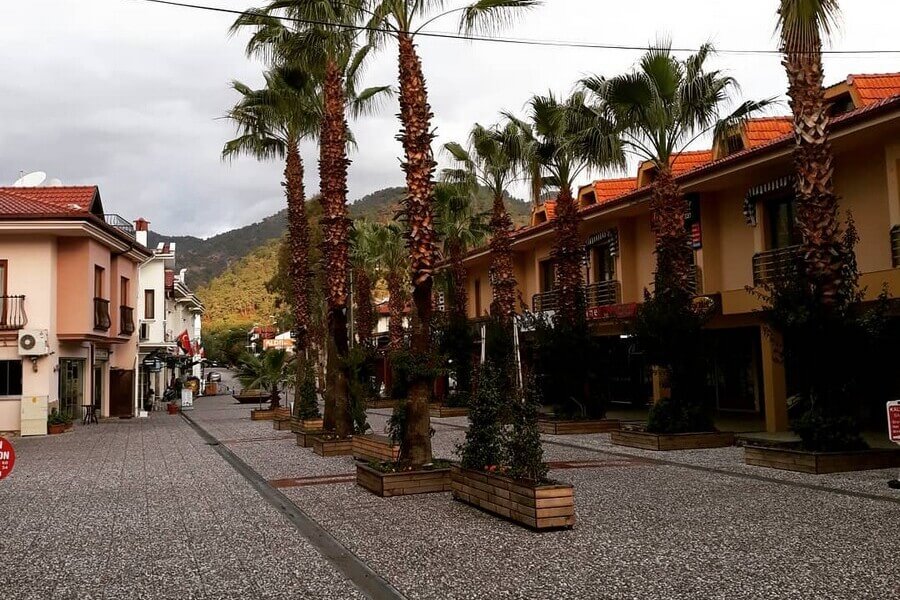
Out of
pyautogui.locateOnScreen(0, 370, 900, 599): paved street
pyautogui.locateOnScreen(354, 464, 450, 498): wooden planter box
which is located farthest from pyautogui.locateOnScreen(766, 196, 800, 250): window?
pyautogui.locateOnScreen(354, 464, 450, 498): wooden planter box

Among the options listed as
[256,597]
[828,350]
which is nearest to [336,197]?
[828,350]

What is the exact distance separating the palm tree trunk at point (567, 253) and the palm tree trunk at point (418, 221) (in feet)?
31.2

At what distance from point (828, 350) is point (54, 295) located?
73.0ft

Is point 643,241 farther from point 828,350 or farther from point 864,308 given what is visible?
point 828,350

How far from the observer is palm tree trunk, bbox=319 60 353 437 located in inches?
688

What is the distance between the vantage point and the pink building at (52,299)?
24.7 metres

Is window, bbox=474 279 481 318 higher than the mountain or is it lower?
lower

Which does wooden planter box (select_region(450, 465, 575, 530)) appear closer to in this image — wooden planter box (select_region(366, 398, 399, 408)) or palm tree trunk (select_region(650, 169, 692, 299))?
palm tree trunk (select_region(650, 169, 692, 299))

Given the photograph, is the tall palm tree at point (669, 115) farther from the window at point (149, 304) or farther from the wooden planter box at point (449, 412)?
the window at point (149, 304)

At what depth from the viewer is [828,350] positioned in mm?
12516

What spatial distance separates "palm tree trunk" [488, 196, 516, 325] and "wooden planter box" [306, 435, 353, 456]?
7.74m

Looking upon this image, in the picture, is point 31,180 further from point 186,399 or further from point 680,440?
point 680,440

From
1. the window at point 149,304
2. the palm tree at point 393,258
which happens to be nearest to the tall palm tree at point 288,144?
the palm tree at point 393,258

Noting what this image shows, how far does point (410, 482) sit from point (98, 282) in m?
21.1
